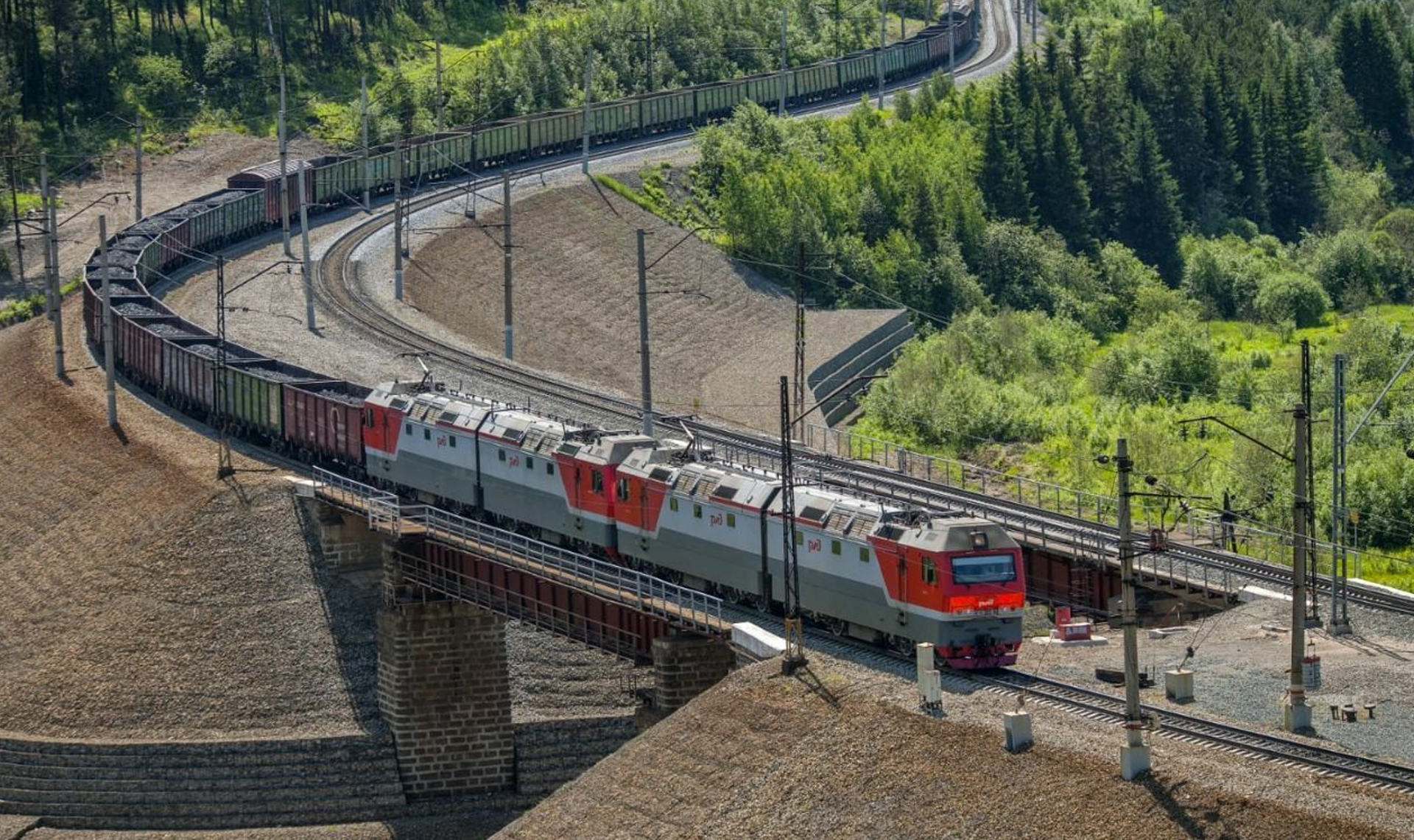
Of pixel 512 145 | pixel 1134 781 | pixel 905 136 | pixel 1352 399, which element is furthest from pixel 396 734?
pixel 905 136

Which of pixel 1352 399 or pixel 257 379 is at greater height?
pixel 257 379

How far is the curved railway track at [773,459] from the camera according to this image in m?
65.8

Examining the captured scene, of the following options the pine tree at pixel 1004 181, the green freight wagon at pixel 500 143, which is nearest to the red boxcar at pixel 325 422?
the green freight wagon at pixel 500 143

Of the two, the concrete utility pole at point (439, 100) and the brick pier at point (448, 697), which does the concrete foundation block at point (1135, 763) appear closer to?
the brick pier at point (448, 697)

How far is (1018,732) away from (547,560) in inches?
946

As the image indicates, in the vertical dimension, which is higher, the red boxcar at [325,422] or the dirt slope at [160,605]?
the red boxcar at [325,422]

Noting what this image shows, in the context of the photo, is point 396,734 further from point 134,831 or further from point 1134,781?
point 1134,781

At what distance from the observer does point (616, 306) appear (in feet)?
413

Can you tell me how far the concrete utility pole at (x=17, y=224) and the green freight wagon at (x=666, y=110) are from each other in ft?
132

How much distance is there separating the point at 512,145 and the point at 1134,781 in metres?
104

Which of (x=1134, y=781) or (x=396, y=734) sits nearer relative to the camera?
(x=1134, y=781)

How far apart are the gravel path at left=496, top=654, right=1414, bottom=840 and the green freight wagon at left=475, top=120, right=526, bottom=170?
88.3 meters

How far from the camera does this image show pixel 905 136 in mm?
156875

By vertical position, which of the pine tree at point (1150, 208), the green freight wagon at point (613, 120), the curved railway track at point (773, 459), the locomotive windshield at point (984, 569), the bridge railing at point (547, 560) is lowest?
the pine tree at point (1150, 208)
